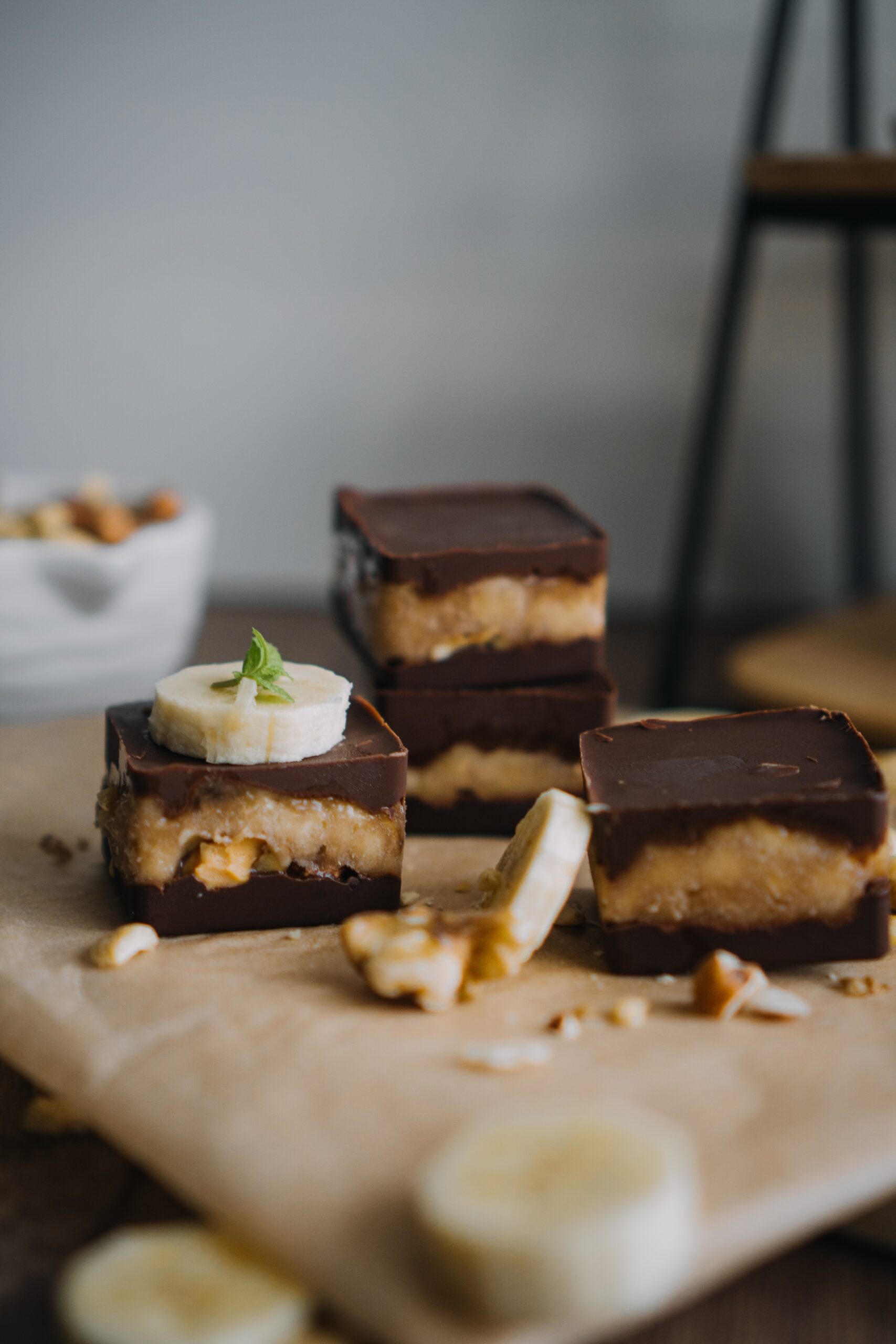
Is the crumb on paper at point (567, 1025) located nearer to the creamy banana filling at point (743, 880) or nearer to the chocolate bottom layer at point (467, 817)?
the creamy banana filling at point (743, 880)

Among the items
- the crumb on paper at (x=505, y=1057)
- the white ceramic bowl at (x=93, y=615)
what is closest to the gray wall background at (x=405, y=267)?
the white ceramic bowl at (x=93, y=615)

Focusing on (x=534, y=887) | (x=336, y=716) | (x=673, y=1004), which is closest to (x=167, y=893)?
(x=336, y=716)

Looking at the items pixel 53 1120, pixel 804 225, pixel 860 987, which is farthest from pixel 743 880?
pixel 804 225

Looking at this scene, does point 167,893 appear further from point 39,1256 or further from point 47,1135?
point 39,1256

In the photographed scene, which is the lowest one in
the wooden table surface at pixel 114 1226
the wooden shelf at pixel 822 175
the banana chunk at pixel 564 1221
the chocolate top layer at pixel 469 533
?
the wooden table surface at pixel 114 1226

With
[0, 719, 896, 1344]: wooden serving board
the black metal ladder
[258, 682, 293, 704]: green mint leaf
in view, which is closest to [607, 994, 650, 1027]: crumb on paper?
[0, 719, 896, 1344]: wooden serving board

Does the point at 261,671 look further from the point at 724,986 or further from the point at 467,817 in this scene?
the point at 724,986
